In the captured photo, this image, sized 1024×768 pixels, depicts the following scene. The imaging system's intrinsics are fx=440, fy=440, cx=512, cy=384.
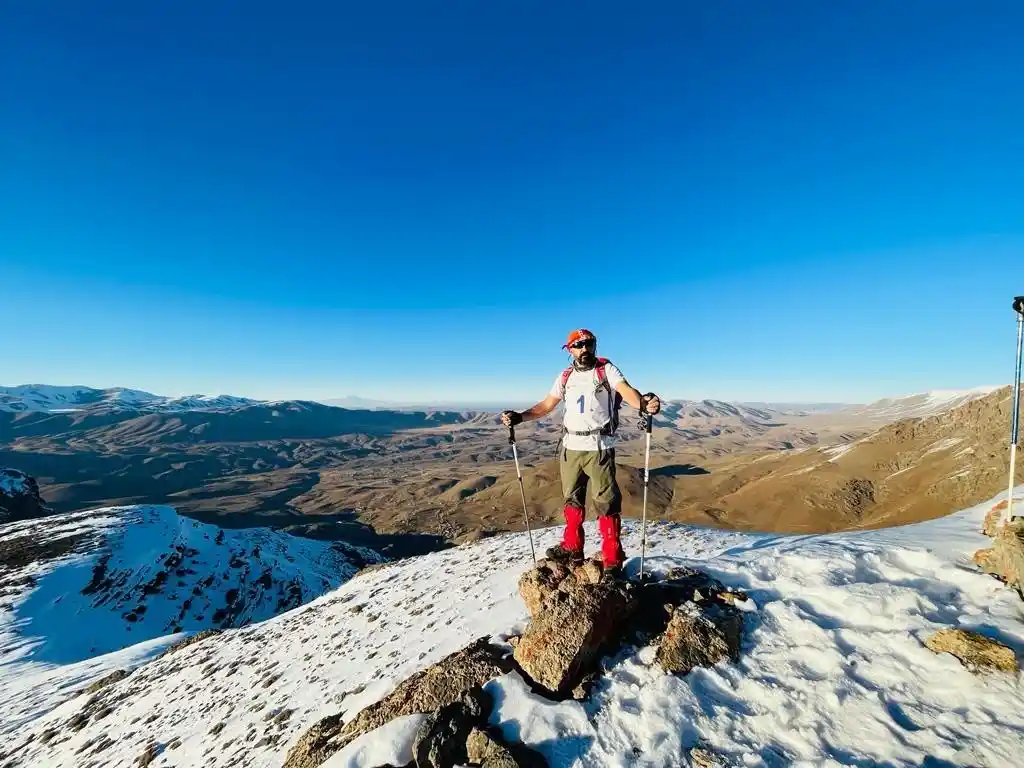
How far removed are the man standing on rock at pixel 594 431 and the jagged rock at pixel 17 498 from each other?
101719 millimetres

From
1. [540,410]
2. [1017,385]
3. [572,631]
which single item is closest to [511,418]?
[540,410]

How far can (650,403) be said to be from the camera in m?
6.71

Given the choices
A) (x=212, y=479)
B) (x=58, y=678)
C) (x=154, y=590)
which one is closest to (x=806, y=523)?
(x=58, y=678)

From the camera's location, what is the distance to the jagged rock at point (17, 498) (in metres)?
72.0

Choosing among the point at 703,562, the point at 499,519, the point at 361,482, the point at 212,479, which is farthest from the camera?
the point at 212,479

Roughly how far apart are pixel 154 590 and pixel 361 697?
1820 inches

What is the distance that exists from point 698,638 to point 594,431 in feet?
9.93

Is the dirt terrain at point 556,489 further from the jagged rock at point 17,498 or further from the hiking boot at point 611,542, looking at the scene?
the jagged rock at point 17,498

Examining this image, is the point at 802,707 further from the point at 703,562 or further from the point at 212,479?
the point at 212,479

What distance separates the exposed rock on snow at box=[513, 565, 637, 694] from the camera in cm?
521

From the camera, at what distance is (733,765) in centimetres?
400

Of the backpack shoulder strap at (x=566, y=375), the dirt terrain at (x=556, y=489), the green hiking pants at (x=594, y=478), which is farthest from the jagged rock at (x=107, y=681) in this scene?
the dirt terrain at (x=556, y=489)

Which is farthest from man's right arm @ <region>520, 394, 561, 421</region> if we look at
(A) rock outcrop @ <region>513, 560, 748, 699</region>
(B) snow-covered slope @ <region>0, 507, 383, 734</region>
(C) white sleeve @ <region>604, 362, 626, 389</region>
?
(B) snow-covered slope @ <region>0, 507, 383, 734</region>

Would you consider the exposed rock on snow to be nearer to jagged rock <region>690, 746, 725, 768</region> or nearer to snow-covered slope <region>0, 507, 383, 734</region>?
jagged rock <region>690, 746, 725, 768</region>
